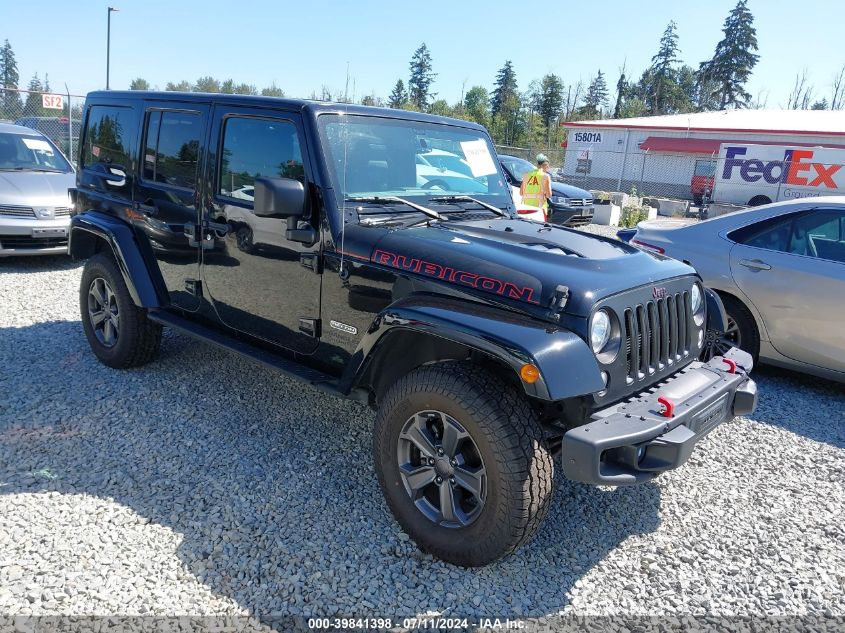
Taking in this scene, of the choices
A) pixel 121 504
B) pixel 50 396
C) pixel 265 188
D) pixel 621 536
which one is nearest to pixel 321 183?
pixel 265 188

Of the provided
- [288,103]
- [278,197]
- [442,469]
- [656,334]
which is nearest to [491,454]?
[442,469]

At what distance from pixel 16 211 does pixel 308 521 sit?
22.9ft

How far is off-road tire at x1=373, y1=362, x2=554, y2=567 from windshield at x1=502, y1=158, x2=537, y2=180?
482 inches

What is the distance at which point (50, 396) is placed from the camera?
4.38 metres

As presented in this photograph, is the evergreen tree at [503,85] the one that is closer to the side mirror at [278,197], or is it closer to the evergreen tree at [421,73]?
the evergreen tree at [421,73]

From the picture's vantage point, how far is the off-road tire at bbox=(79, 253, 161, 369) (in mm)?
4625

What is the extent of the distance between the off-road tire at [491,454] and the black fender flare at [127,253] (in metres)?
2.37

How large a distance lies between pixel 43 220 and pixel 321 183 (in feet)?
21.0

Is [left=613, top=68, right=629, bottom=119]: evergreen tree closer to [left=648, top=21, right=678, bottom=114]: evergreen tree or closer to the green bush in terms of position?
[left=648, top=21, right=678, bottom=114]: evergreen tree

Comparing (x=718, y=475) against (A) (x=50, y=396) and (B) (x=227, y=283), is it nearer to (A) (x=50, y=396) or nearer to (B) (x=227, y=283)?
(B) (x=227, y=283)

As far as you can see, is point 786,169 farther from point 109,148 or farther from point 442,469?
point 442,469

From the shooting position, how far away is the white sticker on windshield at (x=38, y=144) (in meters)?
9.21

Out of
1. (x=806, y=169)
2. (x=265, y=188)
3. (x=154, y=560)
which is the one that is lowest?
(x=154, y=560)

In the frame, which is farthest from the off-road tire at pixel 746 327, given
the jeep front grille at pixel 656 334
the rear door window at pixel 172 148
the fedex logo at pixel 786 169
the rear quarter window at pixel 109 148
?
the fedex logo at pixel 786 169
